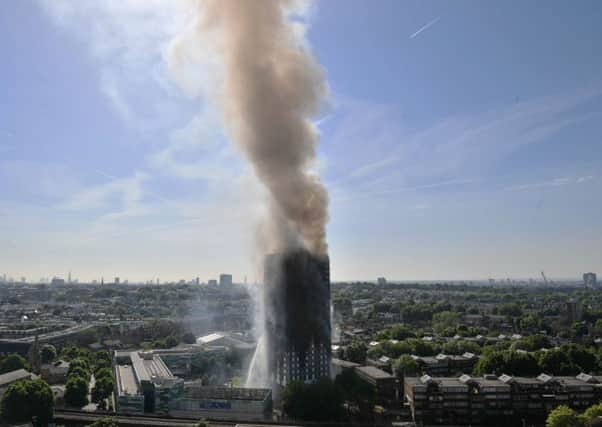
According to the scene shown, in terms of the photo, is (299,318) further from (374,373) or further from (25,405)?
(25,405)

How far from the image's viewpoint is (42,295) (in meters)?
165

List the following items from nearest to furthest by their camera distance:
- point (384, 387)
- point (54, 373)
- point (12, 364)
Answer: point (384, 387) < point (54, 373) < point (12, 364)

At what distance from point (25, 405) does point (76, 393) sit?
7.80 metres

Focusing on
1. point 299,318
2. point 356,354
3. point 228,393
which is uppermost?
point 299,318

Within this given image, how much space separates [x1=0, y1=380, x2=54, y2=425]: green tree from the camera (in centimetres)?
3139

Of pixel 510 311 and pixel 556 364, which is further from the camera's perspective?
pixel 510 311

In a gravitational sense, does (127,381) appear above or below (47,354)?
above

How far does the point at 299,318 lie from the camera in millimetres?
39000

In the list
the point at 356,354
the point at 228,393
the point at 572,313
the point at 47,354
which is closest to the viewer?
the point at 228,393

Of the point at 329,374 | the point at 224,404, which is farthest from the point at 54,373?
the point at 329,374

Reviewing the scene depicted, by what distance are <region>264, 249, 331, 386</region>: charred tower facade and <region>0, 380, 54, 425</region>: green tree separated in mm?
15293

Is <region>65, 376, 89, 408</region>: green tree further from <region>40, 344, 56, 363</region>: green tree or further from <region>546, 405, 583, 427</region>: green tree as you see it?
<region>546, 405, 583, 427</region>: green tree

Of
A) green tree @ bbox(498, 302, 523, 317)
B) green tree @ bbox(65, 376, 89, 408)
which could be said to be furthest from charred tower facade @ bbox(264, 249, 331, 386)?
green tree @ bbox(498, 302, 523, 317)

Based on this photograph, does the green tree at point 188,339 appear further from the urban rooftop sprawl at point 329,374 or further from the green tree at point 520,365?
the green tree at point 520,365
